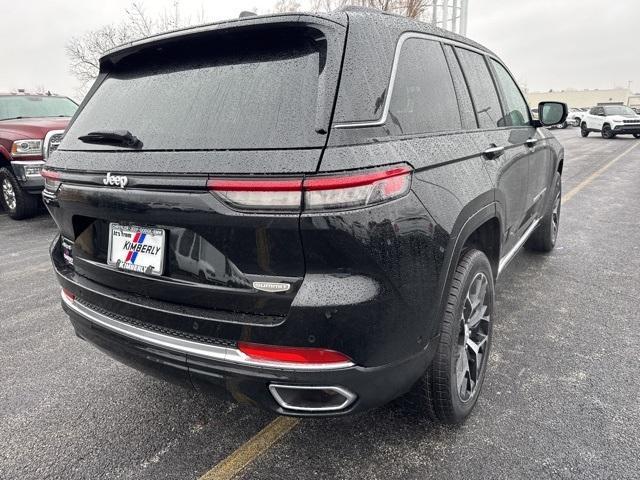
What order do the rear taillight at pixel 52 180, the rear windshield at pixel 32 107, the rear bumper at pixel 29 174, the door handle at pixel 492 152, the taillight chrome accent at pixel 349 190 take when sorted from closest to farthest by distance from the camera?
the taillight chrome accent at pixel 349 190 < the rear taillight at pixel 52 180 < the door handle at pixel 492 152 < the rear bumper at pixel 29 174 < the rear windshield at pixel 32 107

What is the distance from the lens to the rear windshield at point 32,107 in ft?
26.6

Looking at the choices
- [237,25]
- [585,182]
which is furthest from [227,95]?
[585,182]

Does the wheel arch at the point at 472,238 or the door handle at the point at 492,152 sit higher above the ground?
the door handle at the point at 492,152

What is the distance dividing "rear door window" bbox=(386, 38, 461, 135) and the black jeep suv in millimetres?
12

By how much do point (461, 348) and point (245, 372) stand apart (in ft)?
3.59

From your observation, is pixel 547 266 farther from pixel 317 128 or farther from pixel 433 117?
pixel 317 128

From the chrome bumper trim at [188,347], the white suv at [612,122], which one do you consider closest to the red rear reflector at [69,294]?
the chrome bumper trim at [188,347]

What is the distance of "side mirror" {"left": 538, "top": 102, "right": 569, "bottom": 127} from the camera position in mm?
3939

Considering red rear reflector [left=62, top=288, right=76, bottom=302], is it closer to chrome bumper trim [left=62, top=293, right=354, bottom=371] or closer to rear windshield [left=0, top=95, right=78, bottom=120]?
chrome bumper trim [left=62, top=293, right=354, bottom=371]

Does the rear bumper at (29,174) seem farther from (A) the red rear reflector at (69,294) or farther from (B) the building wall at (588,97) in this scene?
(B) the building wall at (588,97)

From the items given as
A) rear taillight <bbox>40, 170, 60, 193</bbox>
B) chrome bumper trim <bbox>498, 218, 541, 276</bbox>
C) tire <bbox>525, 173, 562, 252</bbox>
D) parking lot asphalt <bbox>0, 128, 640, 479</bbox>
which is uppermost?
rear taillight <bbox>40, 170, 60, 193</bbox>

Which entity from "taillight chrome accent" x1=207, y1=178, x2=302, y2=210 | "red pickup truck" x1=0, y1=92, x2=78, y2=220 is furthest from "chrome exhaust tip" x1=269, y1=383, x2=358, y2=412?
"red pickup truck" x1=0, y1=92, x2=78, y2=220

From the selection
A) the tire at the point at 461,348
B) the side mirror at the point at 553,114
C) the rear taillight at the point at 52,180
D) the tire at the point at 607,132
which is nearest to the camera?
the tire at the point at 461,348

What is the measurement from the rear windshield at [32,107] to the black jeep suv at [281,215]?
7250mm
